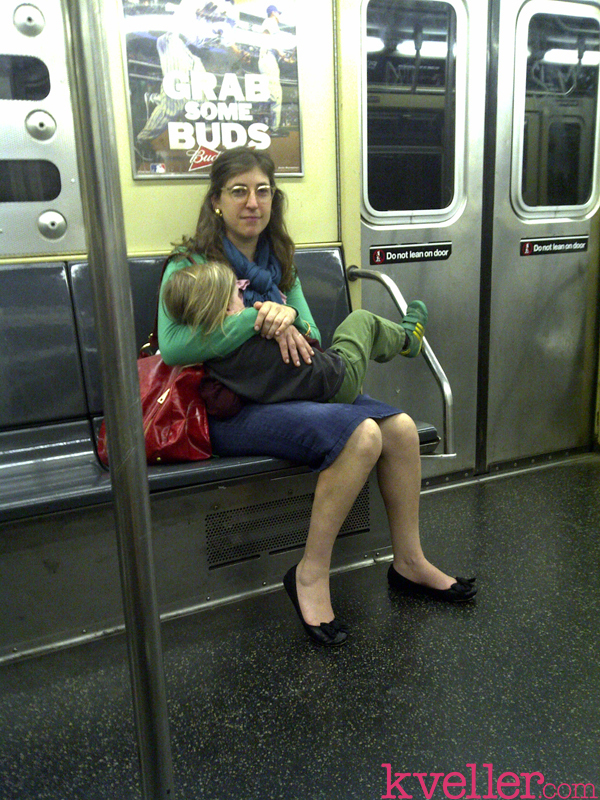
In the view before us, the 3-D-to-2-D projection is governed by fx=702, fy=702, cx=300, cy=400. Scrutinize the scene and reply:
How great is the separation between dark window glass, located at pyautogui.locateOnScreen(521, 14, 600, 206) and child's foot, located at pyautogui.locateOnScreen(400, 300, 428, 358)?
4.38 feet

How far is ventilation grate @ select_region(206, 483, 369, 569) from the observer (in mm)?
2250

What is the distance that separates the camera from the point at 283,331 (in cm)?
212

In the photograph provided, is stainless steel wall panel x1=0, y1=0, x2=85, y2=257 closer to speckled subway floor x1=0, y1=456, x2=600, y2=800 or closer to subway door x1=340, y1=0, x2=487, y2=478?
subway door x1=340, y1=0, x2=487, y2=478

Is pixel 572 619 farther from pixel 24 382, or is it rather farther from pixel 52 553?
pixel 24 382

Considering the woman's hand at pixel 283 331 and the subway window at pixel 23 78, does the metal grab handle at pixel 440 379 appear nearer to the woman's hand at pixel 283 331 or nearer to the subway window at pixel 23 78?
the woman's hand at pixel 283 331

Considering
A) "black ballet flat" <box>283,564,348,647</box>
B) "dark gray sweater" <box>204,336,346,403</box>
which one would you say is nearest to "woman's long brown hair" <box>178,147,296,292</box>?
"dark gray sweater" <box>204,336,346,403</box>

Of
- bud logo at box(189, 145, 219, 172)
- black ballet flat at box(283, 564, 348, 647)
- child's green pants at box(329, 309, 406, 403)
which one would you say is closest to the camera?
black ballet flat at box(283, 564, 348, 647)

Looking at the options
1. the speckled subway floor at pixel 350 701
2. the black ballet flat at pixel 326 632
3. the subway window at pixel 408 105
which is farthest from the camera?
the subway window at pixel 408 105

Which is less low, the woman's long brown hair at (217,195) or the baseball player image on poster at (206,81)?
the baseball player image on poster at (206,81)

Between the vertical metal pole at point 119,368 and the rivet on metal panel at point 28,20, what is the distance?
1.82m

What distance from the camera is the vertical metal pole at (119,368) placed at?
0.64 meters

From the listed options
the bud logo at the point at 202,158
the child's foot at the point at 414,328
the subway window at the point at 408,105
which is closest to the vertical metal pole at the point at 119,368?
the child's foot at the point at 414,328

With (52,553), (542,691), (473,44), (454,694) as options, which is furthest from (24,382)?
(473,44)

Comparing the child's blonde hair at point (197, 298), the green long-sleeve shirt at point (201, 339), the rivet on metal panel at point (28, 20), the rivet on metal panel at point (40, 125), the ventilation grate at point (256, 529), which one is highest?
the rivet on metal panel at point (28, 20)
